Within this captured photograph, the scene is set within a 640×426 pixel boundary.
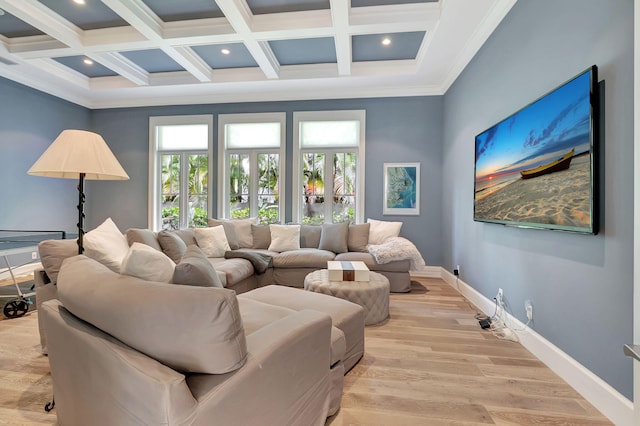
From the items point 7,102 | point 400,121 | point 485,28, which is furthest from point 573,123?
point 7,102

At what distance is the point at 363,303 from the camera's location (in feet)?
8.35

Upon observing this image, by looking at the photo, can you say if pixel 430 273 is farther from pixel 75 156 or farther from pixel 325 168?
pixel 75 156

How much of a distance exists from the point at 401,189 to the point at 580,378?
334cm

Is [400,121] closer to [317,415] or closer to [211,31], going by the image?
[211,31]

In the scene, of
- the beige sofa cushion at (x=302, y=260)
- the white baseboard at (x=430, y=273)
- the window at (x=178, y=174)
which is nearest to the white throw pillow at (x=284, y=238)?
the beige sofa cushion at (x=302, y=260)

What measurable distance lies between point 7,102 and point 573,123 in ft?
21.4

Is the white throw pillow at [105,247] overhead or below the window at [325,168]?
below

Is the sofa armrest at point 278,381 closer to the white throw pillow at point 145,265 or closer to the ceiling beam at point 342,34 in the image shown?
the white throw pillow at point 145,265

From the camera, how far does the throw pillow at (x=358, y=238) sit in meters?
4.12

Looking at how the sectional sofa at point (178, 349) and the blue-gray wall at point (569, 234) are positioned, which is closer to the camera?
the sectional sofa at point (178, 349)

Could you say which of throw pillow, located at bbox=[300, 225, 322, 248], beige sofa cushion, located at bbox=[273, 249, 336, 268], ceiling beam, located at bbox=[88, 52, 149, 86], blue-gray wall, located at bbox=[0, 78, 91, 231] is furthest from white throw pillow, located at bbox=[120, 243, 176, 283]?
blue-gray wall, located at bbox=[0, 78, 91, 231]

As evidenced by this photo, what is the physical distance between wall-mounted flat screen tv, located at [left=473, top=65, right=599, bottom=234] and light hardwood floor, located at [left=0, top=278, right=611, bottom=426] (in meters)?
0.98

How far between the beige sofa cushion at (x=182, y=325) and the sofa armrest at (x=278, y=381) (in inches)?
2.5

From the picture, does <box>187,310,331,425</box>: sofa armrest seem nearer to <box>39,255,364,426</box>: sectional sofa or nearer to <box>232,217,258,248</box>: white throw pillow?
<box>39,255,364,426</box>: sectional sofa
